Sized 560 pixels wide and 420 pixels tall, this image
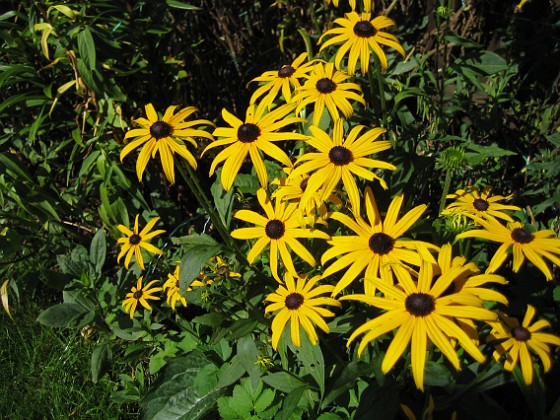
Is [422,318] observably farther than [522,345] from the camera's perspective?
No

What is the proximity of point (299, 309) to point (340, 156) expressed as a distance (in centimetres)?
46

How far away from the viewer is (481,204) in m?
1.66

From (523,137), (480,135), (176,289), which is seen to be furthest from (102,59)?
(523,137)

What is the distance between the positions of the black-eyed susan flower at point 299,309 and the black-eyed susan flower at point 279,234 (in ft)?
0.18

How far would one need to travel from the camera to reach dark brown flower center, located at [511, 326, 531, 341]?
139 centimetres

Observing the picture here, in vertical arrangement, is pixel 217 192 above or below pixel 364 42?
below

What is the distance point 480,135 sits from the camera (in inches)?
102

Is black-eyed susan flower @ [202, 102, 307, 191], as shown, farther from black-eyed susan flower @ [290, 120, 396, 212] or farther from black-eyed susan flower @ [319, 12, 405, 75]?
black-eyed susan flower @ [319, 12, 405, 75]

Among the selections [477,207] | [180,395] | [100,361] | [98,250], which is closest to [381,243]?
[477,207]

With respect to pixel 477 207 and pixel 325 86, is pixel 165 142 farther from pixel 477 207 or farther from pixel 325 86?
pixel 477 207

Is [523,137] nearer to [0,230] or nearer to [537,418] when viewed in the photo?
[537,418]

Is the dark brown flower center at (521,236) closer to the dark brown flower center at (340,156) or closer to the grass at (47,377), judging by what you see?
the dark brown flower center at (340,156)

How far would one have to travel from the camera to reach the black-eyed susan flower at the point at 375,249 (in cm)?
135

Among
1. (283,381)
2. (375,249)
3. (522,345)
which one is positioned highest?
(375,249)
